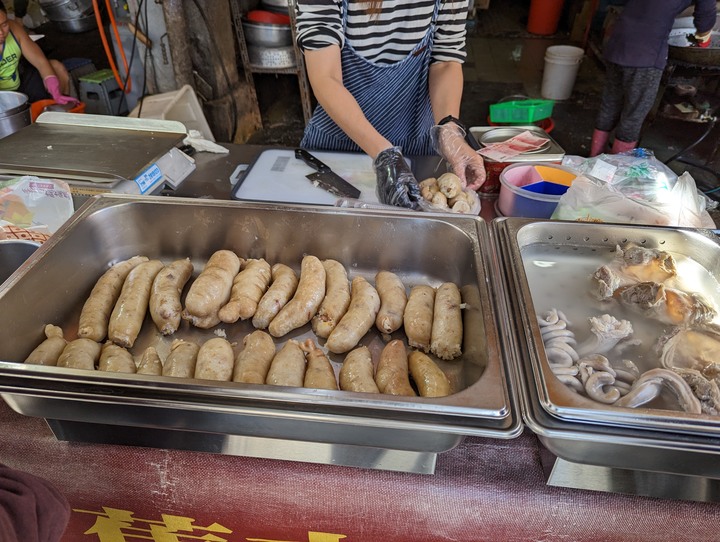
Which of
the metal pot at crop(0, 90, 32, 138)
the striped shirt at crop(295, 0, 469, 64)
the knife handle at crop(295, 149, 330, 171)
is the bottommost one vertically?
the knife handle at crop(295, 149, 330, 171)

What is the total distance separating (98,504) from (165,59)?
5580 mm

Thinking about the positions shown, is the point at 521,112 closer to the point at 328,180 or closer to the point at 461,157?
the point at 461,157

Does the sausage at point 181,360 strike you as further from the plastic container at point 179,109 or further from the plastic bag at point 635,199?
the plastic container at point 179,109

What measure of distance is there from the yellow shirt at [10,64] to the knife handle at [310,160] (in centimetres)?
453

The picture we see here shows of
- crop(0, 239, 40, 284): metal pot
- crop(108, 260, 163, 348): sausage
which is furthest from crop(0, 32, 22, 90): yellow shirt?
crop(108, 260, 163, 348): sausage

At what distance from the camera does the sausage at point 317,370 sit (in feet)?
5.41

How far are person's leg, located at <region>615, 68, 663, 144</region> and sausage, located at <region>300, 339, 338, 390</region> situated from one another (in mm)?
5441

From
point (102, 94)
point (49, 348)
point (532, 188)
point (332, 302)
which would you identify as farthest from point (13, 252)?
point (102, 94)

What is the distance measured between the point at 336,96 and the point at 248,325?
1.39 meters

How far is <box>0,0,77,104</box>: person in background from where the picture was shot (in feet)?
17.4

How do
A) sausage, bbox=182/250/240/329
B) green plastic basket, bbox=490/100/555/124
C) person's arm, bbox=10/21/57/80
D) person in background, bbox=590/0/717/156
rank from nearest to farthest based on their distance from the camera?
sausage, bbox=182/250/240/329
green plastic basket, bbox=490/100/555/124
person in background, bbox=590/0/717/156
person's arm, bbox=10/21/57/80

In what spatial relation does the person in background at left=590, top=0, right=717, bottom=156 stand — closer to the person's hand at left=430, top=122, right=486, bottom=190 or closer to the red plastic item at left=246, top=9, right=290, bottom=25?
the person's hand at left=430, top=122, right=486, bottom=190

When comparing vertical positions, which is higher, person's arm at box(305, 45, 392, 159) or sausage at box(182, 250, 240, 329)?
person's arm at box(305, 45, 392, 159)

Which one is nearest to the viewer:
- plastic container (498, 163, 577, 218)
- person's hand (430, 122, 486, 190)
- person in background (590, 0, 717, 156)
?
plastic container (498, 163, 577, 218)
